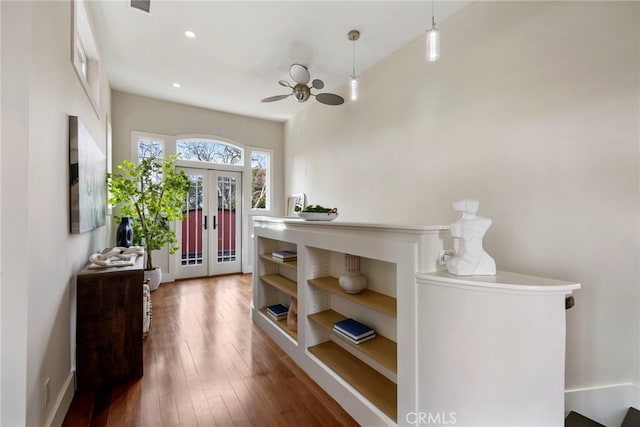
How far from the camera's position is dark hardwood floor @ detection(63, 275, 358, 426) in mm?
1774

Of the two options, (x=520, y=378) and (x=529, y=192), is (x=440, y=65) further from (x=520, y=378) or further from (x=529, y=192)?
(x=520, y=378)

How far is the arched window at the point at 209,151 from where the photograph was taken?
540cm

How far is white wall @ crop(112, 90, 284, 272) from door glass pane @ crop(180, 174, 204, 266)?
393 mm

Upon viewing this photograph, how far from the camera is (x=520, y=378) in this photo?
1.21 metres

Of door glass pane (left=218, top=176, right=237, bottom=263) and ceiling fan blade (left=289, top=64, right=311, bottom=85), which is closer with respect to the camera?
ceiling fan blade (left=289, top=64, right=311, bottom=85)

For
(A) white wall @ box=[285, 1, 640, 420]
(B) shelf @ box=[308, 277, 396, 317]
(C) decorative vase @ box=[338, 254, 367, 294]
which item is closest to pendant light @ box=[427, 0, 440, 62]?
(A) white wall @ box=[285, 1, 640, 420]

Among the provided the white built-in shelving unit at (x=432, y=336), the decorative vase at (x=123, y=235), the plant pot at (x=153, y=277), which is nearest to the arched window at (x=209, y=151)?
the decorative vase at (x=123, y=235)

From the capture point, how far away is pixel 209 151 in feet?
18.5

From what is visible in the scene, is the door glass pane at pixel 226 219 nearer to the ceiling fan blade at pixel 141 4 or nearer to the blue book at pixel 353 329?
the ceiling fan blade at pixel 141 4

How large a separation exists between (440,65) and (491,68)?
1.97ft

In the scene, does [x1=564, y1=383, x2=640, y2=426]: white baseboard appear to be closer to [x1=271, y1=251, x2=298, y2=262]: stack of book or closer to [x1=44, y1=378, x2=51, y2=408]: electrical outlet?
[x1=271, y1=251, x2=298, y2=262]: stack of book

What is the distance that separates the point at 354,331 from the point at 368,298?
28 centimetres

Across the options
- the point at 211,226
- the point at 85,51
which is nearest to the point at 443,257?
the point at 85,51

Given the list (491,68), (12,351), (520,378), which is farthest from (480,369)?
(491,68)
